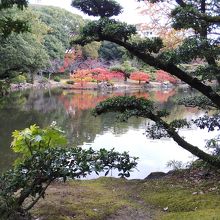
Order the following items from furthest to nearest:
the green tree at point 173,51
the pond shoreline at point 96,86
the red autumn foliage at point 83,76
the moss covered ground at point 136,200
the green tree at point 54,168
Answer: the red autumn foliage at point 83,76
the pond shoreline at point 96,86
the green tree at point 173,51
the moss covered ground at point 136,200
the green tree at point 54,168

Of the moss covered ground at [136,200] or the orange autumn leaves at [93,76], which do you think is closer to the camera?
the moss covered ground at [136,200]

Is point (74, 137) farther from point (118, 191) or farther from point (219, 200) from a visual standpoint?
point (219, 200)

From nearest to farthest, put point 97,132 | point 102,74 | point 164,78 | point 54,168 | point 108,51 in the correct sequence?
point 54,168 < point 97,132 < point 102,74 < point 164,78 < point 108,51

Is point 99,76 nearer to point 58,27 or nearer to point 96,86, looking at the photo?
point 96,86

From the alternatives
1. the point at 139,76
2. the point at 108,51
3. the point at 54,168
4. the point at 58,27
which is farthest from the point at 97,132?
the point at 108,51

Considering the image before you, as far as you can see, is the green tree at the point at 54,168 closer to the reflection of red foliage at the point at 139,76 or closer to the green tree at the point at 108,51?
the reflection of red foliage at the point at 139,76

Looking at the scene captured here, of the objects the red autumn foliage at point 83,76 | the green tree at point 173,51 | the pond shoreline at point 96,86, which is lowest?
the pond shoreline at point 96,86

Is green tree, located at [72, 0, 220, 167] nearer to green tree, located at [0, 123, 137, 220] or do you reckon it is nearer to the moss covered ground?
the moss covered ground

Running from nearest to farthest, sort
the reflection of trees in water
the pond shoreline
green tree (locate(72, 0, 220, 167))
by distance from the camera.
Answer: green tree (locate(72, 0, 220, 167))
the reflection of trees in water
the pond shoreline

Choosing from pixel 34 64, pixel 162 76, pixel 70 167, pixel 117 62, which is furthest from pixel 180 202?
pixel 117 62

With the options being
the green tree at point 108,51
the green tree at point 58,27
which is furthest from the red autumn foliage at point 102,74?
the green tree at point 108,51

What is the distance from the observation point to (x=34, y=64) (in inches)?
999

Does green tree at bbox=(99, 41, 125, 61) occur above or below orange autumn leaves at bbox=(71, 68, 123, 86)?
above

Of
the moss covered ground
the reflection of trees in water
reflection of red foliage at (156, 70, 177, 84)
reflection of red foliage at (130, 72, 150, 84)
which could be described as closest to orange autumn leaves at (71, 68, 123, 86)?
reflection of red foliage at (130, 72, 150, 84)
